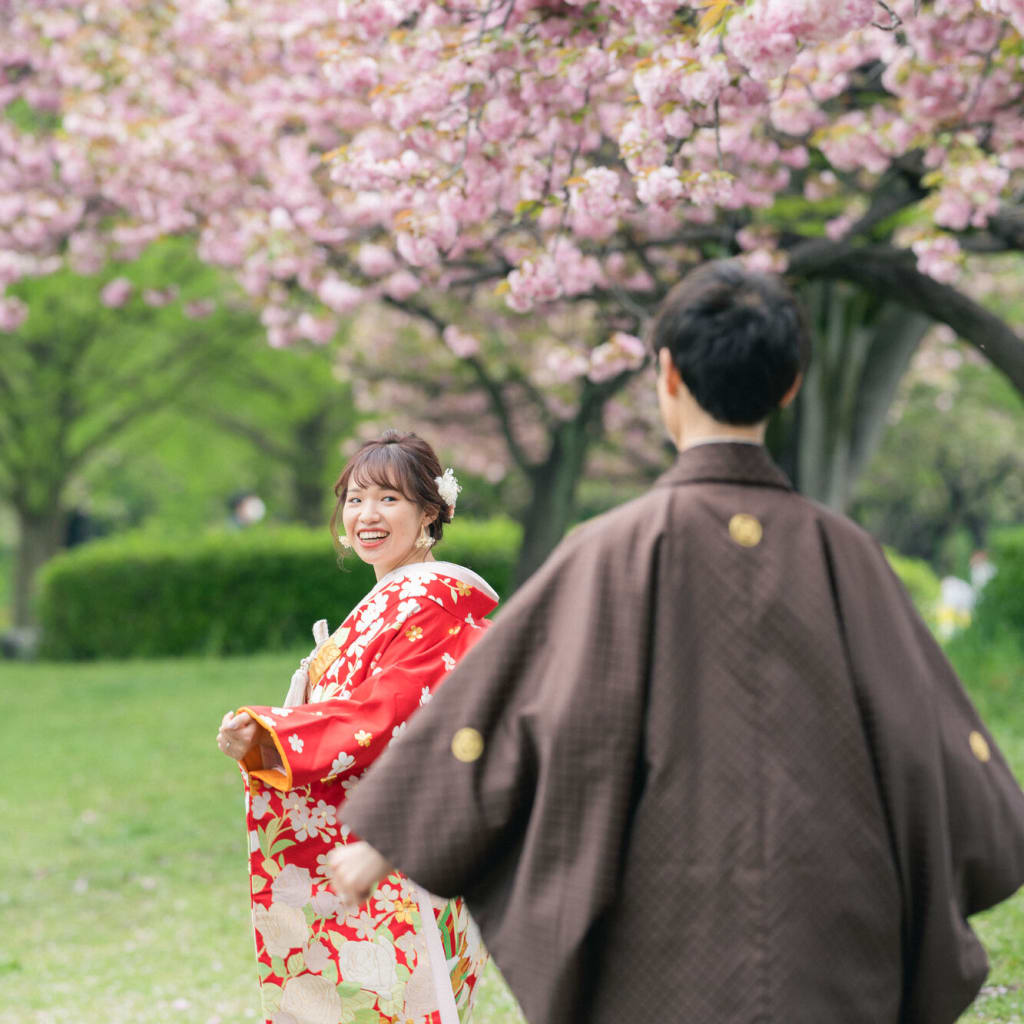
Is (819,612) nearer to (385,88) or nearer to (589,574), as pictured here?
(589,574)

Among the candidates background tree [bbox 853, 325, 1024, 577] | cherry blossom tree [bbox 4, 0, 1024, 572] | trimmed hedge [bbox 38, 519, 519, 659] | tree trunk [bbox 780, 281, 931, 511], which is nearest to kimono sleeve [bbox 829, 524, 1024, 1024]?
cherry blossom tree [bbox 4, 0, 1024, 572]

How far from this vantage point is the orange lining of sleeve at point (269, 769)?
2732 mm

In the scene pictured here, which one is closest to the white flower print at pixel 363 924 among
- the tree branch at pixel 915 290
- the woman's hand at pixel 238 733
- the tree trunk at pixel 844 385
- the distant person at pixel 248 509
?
the woman's hand at pixel 238 733

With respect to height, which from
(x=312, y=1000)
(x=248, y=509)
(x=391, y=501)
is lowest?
(x=248, y=509)

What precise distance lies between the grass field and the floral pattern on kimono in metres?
1.55

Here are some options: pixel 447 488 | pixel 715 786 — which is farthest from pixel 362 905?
pixel 715 786

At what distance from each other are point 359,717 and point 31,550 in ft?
57.0

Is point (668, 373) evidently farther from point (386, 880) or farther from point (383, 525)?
point (386, 880)

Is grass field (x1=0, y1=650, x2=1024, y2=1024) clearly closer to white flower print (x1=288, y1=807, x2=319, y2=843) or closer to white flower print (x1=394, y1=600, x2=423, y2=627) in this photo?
white flower print (x1=288, y1=807, x2=319, y2=843)

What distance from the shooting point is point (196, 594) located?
16.5 m

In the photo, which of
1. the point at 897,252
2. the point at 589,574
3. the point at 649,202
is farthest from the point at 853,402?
the point at 589,574

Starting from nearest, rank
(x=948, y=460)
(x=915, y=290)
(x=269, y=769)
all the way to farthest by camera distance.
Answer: (x=269, y=769) → (x=915, y=290) → (x=948, y=460)

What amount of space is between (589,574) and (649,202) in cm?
298

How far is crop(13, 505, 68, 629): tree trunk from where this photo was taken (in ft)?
61.4
